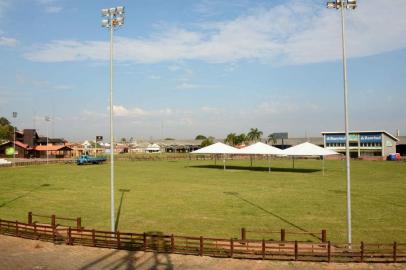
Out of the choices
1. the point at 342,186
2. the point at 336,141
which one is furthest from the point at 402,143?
the point at 342,186

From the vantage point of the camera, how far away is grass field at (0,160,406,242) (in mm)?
22875

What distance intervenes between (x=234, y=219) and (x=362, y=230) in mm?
7373

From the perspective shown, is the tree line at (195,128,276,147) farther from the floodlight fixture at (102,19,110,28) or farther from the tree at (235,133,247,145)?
the floodlight fixture at (102,19,110,28)

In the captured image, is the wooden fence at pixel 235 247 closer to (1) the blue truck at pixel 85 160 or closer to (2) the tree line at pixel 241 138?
(1) the blue truck at pixel 85 160

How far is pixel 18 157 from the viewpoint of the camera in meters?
104

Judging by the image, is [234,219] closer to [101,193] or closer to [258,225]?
[258,225]

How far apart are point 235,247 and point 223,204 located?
453 inches

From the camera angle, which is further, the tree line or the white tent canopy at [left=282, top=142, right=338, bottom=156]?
the tree line

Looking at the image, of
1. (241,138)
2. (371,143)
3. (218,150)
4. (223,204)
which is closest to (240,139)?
(241,138)

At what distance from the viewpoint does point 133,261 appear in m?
16.8

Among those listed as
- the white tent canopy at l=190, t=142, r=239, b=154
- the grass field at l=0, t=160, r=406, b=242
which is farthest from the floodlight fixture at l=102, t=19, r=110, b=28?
the white tent canopy at l=190, t=142, r=239, b=154

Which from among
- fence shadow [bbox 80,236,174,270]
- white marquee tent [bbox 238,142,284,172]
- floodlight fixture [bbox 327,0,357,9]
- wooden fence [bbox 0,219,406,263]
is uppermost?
floodlight fixture [bbox 327,0,357,9]

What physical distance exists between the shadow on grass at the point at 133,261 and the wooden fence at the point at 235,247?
0.48 meters

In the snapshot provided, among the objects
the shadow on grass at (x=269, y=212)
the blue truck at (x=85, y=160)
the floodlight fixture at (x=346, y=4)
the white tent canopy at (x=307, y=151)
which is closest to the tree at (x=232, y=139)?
the blue truck at (x=85, y=160)
